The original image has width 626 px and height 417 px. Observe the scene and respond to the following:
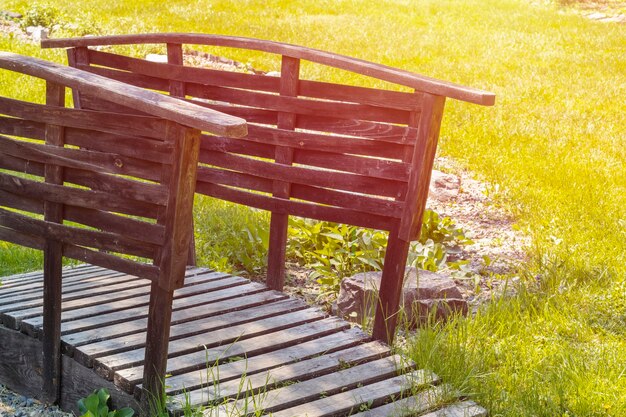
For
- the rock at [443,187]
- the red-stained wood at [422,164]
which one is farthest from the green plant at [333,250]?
the rock at [443,187]

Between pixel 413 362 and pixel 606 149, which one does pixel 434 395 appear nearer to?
pixel 413 362

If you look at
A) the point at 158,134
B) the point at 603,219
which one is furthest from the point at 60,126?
the point at 603,219

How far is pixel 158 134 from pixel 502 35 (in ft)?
48.6

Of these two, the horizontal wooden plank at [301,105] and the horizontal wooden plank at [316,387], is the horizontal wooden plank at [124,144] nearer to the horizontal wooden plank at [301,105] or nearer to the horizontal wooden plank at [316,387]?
the horizontal wooden plank at [316,387]

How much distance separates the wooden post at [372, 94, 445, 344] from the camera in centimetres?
416

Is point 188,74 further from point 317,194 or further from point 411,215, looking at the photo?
point 411,215

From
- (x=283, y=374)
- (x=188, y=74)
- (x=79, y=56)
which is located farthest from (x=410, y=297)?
(x=79, y=56)

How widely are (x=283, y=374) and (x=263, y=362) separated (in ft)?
0.49

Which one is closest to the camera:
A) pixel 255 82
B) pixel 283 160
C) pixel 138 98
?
pixel 138 98

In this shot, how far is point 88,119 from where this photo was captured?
12.0 feet

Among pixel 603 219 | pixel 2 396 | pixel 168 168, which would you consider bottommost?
pixel 2 396

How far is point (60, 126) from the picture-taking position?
12.4ft

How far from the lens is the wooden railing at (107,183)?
3.37m

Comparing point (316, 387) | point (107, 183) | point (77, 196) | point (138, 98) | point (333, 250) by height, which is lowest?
point (333, 250)
